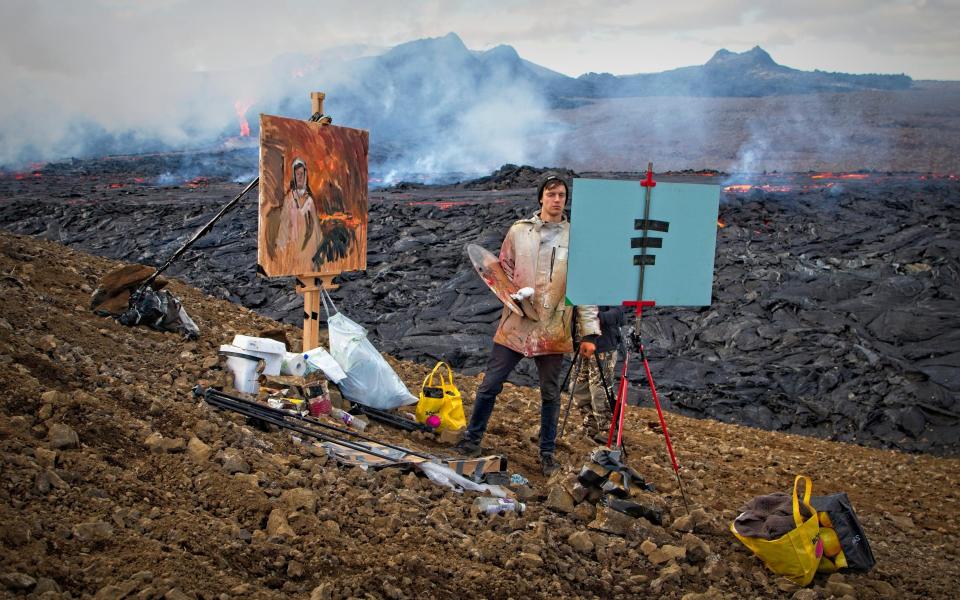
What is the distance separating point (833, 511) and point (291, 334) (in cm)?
630

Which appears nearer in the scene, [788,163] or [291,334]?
[291,334]

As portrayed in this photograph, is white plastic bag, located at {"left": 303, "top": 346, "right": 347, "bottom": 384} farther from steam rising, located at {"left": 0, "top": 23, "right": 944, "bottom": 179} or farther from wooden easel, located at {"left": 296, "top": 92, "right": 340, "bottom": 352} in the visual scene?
steam rising, located at {"left": 0, "top": 23, "right": 944, "bottom": 179}

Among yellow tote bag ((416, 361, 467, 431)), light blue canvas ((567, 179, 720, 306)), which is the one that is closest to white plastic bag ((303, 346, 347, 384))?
yellow tote bag ((416, 361, 467, 431))

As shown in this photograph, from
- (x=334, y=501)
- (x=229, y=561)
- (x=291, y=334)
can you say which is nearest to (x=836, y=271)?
(x=291, y=334)

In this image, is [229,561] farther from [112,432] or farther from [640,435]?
[640,435]

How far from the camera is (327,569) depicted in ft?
11.7

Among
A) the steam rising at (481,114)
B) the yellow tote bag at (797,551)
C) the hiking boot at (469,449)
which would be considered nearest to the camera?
the yellow tote bag at (797,551)

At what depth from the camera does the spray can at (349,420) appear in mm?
6012

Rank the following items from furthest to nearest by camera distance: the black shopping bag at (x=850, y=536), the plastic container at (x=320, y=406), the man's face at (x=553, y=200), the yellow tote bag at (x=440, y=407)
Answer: the yellow tote bag at (x=440, y=407) < the plastic container at (x=320, y=406) < the man's face at (x=553, y=200) < the black shopping bag at (x=850, y=536)

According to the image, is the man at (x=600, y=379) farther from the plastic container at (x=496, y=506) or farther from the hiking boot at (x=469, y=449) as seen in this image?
the plastic container at (x=496, y=506)

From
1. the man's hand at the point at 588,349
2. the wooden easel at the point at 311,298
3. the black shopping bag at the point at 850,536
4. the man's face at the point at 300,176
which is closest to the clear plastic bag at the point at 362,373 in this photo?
the wooden easel at the point at 311,298

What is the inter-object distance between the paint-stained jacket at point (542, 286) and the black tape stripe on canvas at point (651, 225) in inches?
21.6

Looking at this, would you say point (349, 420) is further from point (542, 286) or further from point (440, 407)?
point (542, 286)

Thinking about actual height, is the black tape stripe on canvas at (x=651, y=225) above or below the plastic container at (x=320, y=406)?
above
